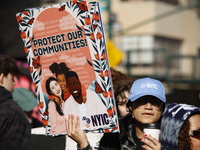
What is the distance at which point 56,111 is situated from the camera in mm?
3570

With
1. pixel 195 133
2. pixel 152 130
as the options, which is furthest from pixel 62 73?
pixel 195 133

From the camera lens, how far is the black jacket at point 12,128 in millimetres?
3699

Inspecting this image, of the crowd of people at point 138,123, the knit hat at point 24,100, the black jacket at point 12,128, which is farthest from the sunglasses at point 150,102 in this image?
the knit hat at point 24,100

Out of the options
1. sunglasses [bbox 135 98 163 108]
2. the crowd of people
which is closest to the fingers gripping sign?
the crowd of people

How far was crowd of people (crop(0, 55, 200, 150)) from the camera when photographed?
10.2 feet

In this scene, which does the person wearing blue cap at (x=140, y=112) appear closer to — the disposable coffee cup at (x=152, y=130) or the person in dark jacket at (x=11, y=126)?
the disposable coffee cup at (x=152, y=130)

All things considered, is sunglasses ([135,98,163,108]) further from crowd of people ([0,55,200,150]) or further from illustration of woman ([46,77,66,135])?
illustration of woman ([46,77,66,135])

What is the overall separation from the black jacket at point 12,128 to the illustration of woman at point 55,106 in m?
0.28

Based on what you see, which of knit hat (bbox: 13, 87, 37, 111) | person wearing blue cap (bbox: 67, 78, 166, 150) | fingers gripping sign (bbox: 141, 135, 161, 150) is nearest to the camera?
fingers gripping sign (bbox: 141, 135, 161, 150)

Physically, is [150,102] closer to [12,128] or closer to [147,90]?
[147,90]

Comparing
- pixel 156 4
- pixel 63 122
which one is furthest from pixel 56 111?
pixel 156 4

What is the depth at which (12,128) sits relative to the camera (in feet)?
12.2

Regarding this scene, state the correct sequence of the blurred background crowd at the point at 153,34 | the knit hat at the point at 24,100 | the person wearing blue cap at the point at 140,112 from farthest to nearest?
the blurred background crowd at the point at 153,34 < the knit hat at the point at 24,100 < the person wearing blue cap at the point at 140,112

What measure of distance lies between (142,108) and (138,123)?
0.12m
